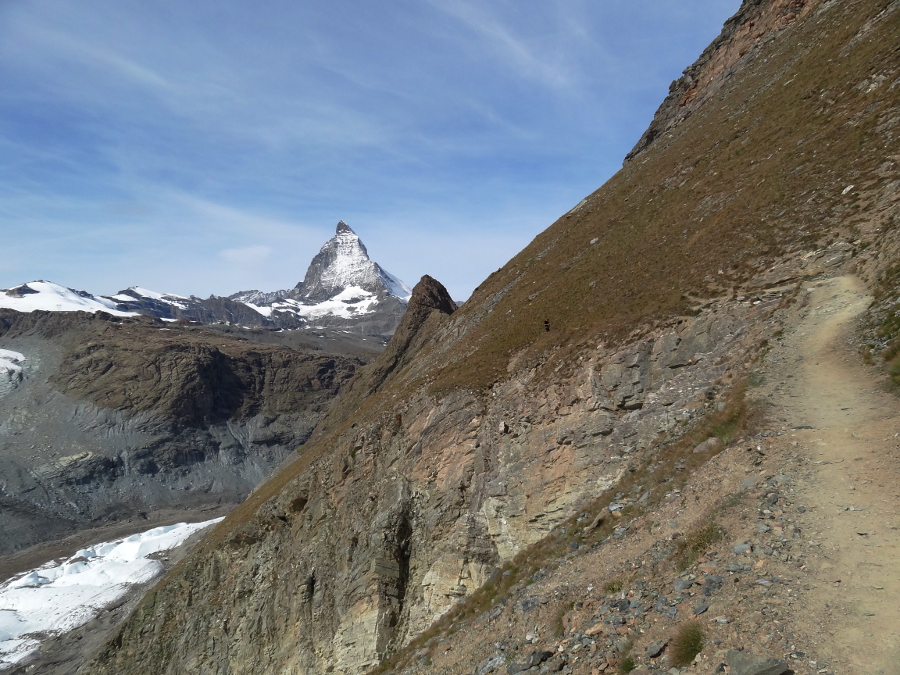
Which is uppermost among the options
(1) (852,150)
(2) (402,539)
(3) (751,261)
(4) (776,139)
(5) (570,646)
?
(4) (776,139)

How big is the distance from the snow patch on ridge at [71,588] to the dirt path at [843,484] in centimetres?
14184

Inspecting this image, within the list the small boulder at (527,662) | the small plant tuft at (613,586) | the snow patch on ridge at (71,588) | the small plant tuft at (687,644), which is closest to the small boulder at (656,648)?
the small plant tuft at (687,644)

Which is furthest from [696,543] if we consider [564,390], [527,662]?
[564,390]

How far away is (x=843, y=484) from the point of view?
35.7 feet

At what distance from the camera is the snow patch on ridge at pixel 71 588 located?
109000mm

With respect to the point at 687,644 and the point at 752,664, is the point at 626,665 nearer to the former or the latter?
the point at 687,644

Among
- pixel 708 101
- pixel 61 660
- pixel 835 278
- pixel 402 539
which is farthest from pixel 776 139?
pixel 61 660

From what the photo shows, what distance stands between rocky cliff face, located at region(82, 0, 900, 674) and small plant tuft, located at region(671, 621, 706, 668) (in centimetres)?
748

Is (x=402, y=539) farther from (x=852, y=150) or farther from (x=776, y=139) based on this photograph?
(x=776, y=139)

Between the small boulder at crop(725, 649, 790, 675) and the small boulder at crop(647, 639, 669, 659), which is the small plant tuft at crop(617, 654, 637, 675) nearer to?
the small boulder at crop(647, 639, 669, 659)

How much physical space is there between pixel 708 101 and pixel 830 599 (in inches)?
2444

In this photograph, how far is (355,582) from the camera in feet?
101

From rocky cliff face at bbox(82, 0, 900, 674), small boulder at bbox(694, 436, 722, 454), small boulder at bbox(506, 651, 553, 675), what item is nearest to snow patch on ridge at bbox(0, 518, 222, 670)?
rocky cliff face at bbox(82, 0, 900, 674)

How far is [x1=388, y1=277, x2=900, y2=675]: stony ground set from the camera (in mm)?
8016
